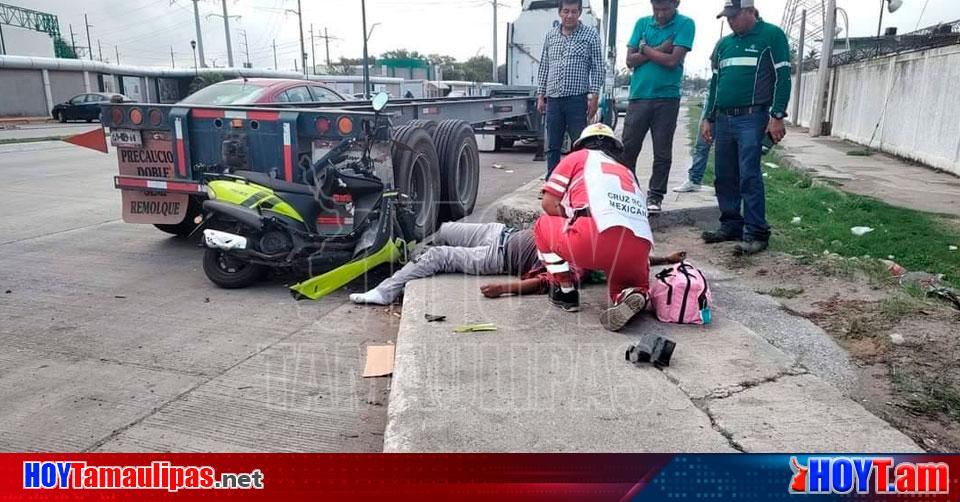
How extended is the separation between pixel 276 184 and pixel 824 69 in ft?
63.7

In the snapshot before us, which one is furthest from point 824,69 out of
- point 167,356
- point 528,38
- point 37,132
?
point 37,132

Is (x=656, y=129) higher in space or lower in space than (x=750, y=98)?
lower

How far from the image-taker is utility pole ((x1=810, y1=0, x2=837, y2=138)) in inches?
743

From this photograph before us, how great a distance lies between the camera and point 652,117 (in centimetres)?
579

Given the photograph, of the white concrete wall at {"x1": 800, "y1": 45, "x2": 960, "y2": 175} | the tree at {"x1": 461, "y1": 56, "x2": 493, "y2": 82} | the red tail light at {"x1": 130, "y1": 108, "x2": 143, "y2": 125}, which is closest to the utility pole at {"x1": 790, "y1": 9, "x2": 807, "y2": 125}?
the white concrete wall at {"x1": 800, "y1": 45, "x2": 960, "y2": 175}

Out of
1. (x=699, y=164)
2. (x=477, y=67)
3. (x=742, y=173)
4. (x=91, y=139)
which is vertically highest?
(x=477, y=67)

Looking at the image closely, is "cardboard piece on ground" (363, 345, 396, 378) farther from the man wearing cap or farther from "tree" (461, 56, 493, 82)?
"tree" (461, 56, 493, 82)

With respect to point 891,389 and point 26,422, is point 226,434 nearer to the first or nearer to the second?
point 26,422

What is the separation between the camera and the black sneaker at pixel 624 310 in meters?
3.46

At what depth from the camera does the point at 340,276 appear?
15.7 feet

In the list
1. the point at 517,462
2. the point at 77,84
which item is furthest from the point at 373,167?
the point at 77,84

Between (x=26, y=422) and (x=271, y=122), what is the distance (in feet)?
9.27

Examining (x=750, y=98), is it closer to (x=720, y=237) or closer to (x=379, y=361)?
(x=720, y=237)

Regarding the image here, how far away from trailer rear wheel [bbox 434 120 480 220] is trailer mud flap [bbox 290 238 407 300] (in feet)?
5.73
